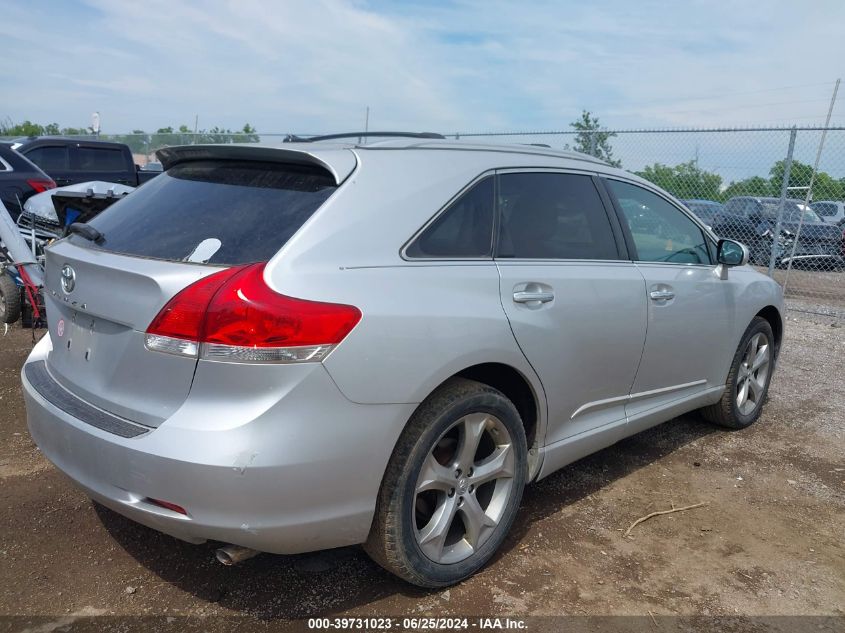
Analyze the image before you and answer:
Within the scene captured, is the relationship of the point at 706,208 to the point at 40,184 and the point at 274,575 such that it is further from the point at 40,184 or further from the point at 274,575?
the point at 274,575

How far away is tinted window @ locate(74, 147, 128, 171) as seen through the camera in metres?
11.7

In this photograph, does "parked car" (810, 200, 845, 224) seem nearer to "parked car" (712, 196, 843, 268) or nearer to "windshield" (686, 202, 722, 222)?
"parked car" (712, 196, 843, 268)

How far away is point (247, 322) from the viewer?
215 cm

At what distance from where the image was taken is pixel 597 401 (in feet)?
11.0

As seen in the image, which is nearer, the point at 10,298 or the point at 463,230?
the point at 463,230

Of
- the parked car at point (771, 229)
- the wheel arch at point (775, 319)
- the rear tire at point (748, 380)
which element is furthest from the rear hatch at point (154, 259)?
the parked car at point (771, 229)

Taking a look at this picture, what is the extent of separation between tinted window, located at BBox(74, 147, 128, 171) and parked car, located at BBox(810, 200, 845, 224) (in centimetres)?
1198

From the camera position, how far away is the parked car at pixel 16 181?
779cm

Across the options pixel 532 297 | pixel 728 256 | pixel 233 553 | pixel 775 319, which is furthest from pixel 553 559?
pixel 775 319

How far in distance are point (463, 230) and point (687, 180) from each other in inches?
360

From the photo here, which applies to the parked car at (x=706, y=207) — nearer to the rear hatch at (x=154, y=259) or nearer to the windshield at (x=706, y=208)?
the windshield at (x=706, y=208)

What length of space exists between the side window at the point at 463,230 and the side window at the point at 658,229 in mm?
1052

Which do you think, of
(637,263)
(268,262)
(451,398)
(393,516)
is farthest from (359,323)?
(637,263)

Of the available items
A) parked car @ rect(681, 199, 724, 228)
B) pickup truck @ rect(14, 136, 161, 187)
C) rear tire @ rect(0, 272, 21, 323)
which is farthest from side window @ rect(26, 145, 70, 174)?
parked car @ rect(681, 199, 724, 228)
